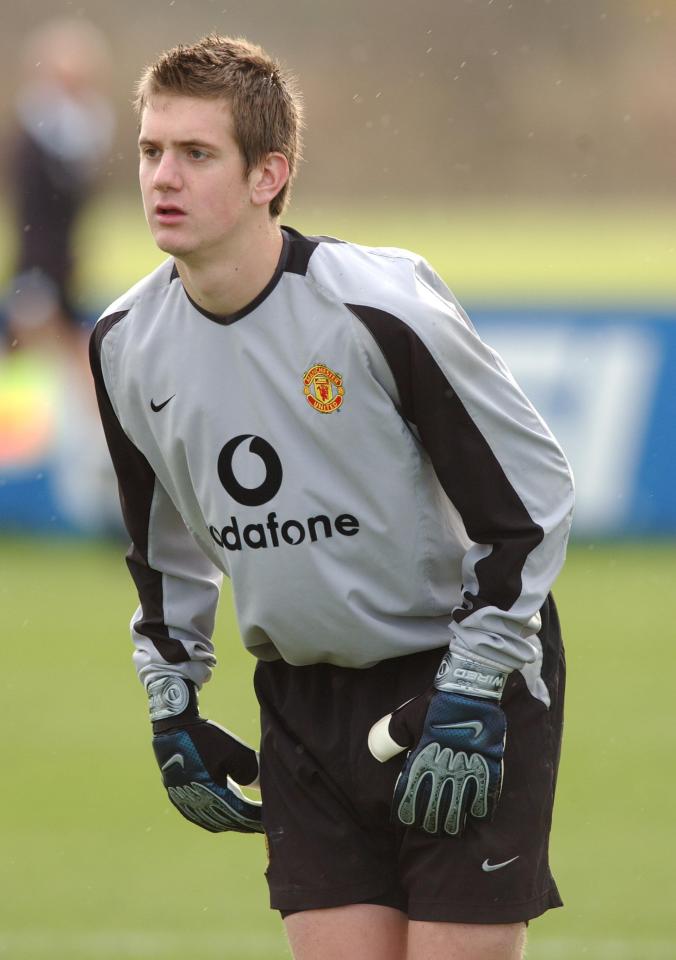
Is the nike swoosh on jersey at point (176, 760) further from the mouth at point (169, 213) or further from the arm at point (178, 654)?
the mouth at point (169, 213)

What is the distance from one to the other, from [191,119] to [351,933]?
152 centimetres

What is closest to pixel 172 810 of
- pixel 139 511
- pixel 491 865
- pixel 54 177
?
pixel 139 511

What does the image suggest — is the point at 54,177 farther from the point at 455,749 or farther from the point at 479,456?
the point at 455,749

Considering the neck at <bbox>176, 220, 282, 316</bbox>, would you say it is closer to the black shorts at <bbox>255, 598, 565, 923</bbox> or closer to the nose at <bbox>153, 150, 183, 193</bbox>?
the nose at <bbox>153, 150, 183, 193</bbox>

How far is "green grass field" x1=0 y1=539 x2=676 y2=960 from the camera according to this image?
5488mm

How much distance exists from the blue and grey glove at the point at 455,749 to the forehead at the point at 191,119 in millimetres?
1017

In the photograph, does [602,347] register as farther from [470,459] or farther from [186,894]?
[470,459]

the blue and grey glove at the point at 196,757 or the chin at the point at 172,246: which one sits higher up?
the chin at the point at 172,246

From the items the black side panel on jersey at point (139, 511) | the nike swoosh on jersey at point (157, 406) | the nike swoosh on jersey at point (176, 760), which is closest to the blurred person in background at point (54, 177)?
the black side panel on jersey at point (139, 511)

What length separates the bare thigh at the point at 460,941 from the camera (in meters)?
3.37

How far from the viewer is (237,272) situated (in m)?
3.35

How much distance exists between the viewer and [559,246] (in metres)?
28.2

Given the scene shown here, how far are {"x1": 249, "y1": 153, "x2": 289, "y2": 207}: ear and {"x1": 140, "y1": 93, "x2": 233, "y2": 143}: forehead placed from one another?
3.5 inches

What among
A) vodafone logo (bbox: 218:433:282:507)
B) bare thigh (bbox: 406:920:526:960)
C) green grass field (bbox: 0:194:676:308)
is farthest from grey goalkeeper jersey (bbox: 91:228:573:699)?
green grass field (bbox: 0:194:676:308)
